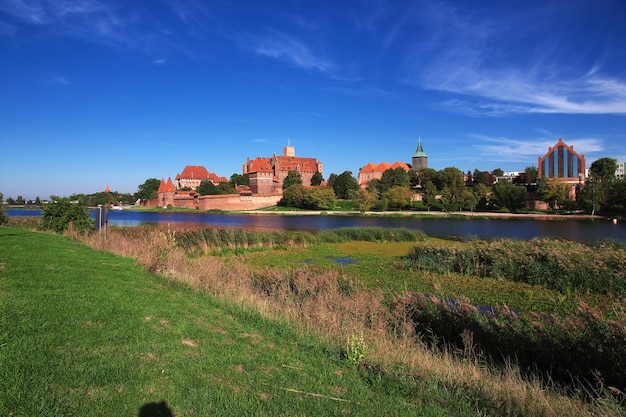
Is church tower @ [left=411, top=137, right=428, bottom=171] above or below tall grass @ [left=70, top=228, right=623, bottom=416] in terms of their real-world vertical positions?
above

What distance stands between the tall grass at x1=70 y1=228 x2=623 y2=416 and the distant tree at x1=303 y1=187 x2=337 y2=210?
228 ft

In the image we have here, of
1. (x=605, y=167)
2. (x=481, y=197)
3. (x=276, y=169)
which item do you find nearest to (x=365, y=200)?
(x=481, y=197)

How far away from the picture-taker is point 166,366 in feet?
13.5

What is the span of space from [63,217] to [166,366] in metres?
19.4

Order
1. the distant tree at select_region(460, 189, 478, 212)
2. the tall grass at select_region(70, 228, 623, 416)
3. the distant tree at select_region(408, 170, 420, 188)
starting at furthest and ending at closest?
1. the distant tree at select_region(408, 170, 420, 188)
2. the distant tree at select_region(460, 189, 478, 212)
3. the tall grass at select_region(70, 228, 623, 416)

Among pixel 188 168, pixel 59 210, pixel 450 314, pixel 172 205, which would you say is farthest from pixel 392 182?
pixel 450 314

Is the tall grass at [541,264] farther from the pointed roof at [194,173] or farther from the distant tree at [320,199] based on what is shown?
the pointed roof at [194,173]

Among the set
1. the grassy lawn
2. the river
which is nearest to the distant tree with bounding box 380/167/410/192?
the river

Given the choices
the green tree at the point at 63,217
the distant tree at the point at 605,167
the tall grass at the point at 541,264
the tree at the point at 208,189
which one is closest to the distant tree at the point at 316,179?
the tree at the point at 208,189

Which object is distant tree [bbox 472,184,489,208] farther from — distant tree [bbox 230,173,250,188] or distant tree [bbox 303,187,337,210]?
distant tree [bbox 230,173,250,188]

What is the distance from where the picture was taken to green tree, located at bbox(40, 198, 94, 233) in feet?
65.4

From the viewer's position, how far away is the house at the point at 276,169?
101188 millimetres

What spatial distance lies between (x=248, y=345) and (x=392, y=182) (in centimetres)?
9002

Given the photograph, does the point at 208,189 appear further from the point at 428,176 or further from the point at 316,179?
the point at 428,176
